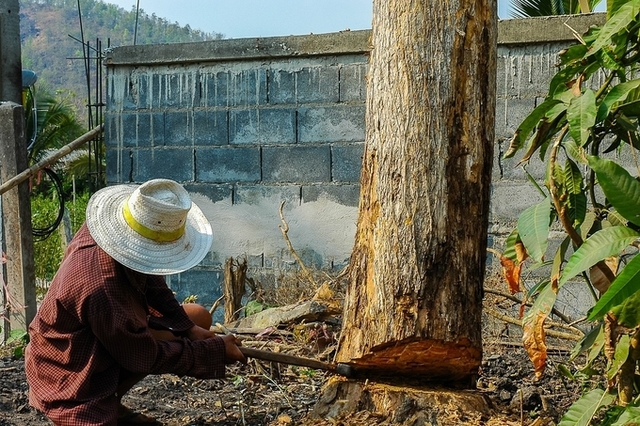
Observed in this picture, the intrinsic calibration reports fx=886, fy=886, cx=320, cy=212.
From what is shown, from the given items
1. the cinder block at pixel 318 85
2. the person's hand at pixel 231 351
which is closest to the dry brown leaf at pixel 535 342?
the person's hand at pixel 231 351

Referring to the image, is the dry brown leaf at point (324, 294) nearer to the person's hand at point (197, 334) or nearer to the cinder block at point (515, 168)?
the person's hand at point (197, 334)

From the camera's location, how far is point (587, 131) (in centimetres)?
285

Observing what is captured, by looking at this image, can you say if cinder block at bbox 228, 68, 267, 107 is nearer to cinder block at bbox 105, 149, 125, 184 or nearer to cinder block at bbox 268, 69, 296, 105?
cinder block at bbox 268, 69, 296, 105

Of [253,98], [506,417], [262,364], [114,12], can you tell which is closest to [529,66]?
[253,98]

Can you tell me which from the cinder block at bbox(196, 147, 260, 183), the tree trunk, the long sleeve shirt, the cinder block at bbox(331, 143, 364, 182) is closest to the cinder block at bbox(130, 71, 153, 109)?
the cinder block at bbox(196, 147, 260, 183)

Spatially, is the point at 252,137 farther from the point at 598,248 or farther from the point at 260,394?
the point at 598,248

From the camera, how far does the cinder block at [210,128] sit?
276 inches

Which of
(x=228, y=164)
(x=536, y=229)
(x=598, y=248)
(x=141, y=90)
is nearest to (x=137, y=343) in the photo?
(x=536, y=229)

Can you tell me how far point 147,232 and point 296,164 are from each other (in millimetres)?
3074

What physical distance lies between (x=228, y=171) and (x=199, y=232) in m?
2.92

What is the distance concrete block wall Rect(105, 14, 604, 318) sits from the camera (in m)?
6.27

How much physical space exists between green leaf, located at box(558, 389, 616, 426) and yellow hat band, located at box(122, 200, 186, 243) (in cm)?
179

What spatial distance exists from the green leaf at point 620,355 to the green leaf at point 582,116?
727 mm

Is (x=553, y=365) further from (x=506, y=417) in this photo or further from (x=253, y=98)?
(x=253, y=98)
